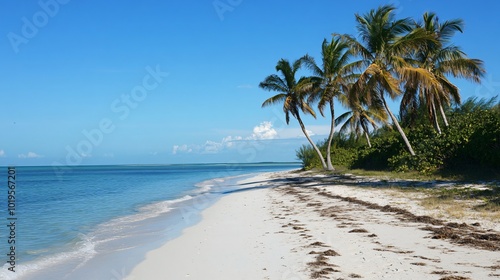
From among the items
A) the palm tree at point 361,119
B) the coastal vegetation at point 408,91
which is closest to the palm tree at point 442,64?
the coastal vegetation at point 408,91

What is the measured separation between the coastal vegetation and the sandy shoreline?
9.25 metres

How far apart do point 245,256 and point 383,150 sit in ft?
70.2

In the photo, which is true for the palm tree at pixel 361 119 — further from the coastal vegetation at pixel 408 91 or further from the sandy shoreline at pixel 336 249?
the sandy shoreline at pixel 336 249

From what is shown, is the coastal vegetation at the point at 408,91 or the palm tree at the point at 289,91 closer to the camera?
the coastal vegetation at the point at 408,91

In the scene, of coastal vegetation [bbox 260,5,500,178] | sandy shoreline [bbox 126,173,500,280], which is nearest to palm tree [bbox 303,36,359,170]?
coastal vegetation [bbox 260,5,500,178]

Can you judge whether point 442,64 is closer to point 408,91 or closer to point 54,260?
point 408,91

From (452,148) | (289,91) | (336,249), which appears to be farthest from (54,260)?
(289,91)

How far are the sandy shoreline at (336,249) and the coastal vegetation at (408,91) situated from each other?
925 cm

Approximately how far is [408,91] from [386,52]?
126 inches

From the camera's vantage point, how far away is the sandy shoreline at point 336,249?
5.46m

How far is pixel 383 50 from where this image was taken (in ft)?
72.3

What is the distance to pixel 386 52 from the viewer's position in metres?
22.0

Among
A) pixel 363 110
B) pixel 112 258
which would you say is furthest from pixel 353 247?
pixel 363 110

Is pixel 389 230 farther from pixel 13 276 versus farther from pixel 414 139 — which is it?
pixel 414 139
